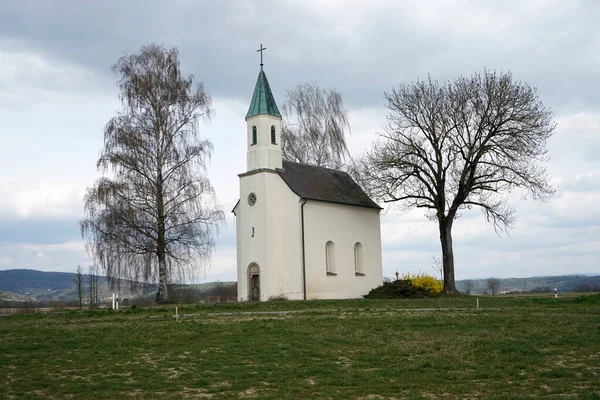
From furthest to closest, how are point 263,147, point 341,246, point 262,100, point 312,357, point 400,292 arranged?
point 341,246, point 262,100, point 263,147, point 400,292, point 312,357

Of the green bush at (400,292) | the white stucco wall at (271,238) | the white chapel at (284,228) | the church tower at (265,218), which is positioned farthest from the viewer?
the white chapel at (284,228)

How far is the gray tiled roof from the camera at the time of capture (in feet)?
137

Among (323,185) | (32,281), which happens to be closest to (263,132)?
(323,185)

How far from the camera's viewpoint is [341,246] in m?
43.2

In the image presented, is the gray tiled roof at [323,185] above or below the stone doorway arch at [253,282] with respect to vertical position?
above

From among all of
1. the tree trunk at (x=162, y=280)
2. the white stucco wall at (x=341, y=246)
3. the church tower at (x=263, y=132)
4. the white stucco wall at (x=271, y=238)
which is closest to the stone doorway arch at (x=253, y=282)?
the white stucco wall at (x=271, y=238)

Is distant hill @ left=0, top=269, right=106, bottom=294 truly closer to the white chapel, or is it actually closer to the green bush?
the white chapel

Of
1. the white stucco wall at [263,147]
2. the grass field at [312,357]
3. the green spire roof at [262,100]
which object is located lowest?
the grass field at [312,357]

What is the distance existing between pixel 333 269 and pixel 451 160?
9959 mm

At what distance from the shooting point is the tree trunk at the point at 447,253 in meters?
41.3

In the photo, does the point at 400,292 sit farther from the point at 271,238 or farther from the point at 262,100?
the point at 262,100

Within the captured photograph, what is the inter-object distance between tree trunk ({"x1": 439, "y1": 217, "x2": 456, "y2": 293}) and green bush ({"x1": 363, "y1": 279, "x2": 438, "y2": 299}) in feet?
6.26

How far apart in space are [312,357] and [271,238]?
23.4 m

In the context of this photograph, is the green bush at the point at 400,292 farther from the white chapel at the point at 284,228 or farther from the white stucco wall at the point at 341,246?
the white chapel at the point at 284,228
